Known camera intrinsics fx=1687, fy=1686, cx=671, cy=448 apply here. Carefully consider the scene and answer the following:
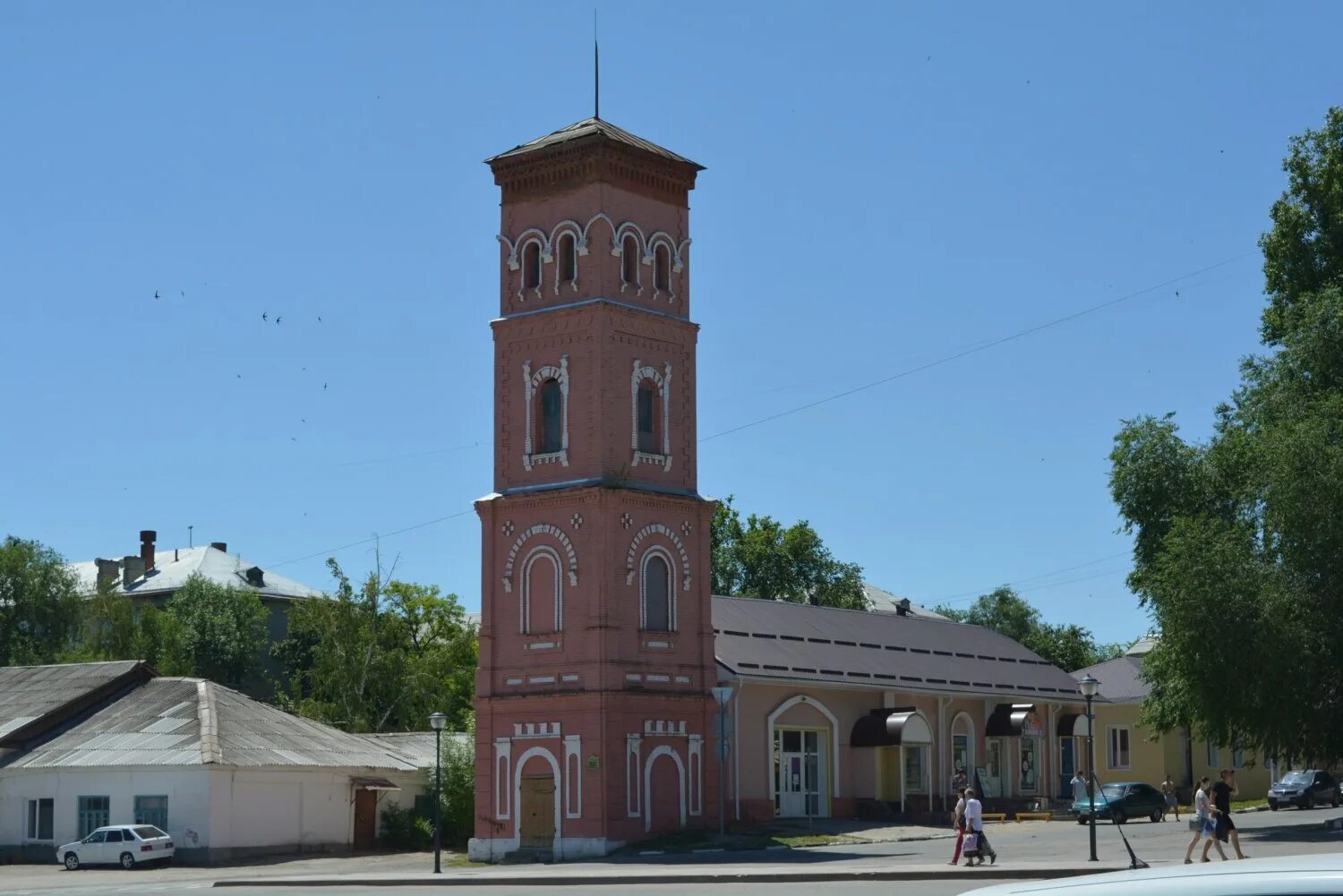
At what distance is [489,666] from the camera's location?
154 ft

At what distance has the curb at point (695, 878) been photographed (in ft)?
98.5

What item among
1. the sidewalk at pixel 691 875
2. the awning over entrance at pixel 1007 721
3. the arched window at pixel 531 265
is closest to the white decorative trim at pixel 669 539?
the arched window at pixel 531 265

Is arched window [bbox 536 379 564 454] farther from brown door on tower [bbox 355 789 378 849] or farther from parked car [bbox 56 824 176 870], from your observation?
parked car [bbox 56 824 176 870]

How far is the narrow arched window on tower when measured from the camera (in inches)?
1871

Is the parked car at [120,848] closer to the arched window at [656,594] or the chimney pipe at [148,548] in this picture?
→ the arched window at [656,594]

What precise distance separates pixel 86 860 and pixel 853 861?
72.1 ft

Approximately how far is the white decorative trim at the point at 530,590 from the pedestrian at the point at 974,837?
15.5m

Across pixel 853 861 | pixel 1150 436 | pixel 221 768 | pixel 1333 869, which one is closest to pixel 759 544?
pixel 1150 436

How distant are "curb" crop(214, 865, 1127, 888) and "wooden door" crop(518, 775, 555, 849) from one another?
7946mm

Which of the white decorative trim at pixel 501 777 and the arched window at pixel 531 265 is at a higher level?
the arched window at pixel 531 265

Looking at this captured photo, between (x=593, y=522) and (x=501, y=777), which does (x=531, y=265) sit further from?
(x=501, y=777)

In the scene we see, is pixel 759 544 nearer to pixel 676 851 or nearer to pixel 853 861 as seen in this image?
pixel 676 851

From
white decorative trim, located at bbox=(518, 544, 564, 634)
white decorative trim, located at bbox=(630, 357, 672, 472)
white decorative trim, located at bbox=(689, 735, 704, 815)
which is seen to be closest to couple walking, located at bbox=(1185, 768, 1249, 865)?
white decorative trim, located at bbox=(689, 735, 704, 815)

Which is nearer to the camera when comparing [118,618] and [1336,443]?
[1336,443]
